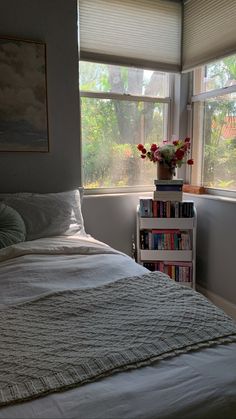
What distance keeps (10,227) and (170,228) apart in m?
1.20

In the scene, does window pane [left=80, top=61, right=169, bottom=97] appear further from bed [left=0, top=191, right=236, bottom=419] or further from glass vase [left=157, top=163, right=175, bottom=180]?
bed [left=0, top=191, right=236, bottom=419]

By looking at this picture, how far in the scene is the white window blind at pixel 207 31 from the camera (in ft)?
7.58

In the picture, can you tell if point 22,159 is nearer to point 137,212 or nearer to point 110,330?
point 137,212

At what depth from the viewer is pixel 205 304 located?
1.13 metres

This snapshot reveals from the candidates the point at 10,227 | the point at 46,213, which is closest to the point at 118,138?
the point at 46,213

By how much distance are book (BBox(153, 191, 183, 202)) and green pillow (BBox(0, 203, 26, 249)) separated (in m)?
1.06

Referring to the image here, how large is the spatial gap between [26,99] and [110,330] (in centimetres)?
181

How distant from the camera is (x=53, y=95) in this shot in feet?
7.67

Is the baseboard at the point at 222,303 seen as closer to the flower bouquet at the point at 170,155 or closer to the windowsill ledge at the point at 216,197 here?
the windowsill ledge at the point at 216,197

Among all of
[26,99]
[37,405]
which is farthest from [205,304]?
[26,99]

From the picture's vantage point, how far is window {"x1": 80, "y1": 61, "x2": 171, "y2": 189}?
2.61m

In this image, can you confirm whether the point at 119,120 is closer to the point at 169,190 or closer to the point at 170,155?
the point at 170,155

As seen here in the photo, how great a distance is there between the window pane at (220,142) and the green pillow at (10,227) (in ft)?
5.16

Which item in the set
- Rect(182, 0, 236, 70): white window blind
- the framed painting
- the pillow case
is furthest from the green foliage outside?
the framed painting
